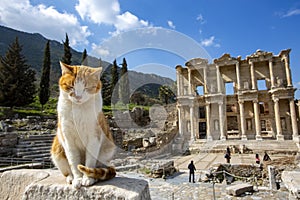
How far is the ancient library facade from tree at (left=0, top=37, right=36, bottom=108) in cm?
2223

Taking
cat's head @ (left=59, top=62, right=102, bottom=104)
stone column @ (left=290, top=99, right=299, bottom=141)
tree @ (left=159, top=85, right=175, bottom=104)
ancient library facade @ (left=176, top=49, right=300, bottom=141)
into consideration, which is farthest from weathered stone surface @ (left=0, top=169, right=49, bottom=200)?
stone column @ (left=290, top=99, right=299, bottom=141)

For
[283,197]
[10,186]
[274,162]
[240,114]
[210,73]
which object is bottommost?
[283,197]

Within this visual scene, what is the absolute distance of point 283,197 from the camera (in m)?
7.11

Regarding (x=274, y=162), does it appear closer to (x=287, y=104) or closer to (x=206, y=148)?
(x=206, y=148)

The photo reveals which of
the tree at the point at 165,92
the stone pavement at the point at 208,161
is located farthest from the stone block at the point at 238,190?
the stone pavement at the point at 208,161

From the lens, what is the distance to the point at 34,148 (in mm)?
13156

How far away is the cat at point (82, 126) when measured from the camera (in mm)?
1699

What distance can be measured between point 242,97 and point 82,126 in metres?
27.5

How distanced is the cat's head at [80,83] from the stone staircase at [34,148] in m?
10.9

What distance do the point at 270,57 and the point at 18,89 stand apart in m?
34.9

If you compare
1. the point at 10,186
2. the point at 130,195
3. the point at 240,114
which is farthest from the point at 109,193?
the point at 240,114

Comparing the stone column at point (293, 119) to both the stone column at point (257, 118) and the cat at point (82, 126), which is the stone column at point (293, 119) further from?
the cat at point (82, 126)

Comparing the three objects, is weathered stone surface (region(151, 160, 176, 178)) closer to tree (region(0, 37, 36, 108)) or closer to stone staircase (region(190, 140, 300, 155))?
stone staircase (region(190, 140, 300, 155))

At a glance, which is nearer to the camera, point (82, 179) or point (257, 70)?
point (82, 179)
